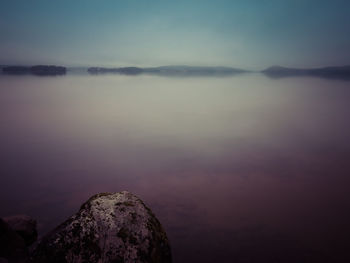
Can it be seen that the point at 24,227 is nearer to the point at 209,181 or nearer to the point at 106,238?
the point at 106,238

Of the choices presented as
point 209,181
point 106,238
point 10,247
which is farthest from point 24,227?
point 209,181

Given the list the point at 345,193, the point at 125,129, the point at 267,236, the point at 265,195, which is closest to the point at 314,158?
the point at 345,193

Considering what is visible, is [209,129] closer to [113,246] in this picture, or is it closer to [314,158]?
[314,158]

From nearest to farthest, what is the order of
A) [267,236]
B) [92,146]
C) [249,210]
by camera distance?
[267,236], [249,210], [92,146]

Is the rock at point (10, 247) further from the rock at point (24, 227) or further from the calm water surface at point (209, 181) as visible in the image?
the calm water surface at point (209, 181)

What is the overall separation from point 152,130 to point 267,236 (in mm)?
16182

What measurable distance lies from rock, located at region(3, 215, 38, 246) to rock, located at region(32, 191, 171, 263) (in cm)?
376

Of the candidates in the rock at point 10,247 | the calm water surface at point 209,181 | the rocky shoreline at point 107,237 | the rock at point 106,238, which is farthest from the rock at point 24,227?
the rock at point 106,238

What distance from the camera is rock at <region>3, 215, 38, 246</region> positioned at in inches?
273

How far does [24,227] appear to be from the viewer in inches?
277

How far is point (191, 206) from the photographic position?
919 centimetres

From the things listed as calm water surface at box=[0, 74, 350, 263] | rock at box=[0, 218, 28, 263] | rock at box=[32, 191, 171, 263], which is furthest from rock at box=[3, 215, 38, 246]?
rock at box=[32, 191, 171, 263]

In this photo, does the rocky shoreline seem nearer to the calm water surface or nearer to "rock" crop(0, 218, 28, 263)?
"rock" crop(0, 218, 28, 263)

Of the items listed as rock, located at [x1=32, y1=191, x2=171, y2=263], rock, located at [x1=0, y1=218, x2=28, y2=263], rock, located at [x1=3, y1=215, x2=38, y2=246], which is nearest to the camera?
rock, located at [x1=32, y1=191, x2=171, y2=263]
